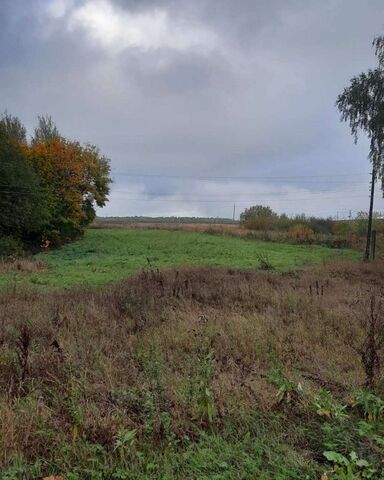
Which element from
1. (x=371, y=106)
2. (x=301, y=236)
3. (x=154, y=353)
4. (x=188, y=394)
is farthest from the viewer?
(x=301, y=236)

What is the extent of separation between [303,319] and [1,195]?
94.4ft

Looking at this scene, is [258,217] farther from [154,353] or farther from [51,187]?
[154,353]

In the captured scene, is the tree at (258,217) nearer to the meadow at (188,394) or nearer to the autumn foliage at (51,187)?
the autumn foliage at (51,187)

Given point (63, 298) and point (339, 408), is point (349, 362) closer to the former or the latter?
Result: point (339, 408)

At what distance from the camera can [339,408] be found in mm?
4141

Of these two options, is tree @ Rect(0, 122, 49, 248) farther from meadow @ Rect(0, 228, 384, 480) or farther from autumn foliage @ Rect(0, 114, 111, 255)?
meadow @ Rect(0, 228, 384, 480)

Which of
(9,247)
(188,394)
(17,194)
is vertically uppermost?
(17,194)

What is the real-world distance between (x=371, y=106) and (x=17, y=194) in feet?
83.6

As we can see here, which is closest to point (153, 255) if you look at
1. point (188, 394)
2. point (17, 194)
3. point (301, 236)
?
point (17, 194)

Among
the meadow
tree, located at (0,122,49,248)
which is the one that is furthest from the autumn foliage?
the meadow

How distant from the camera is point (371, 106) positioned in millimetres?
24297

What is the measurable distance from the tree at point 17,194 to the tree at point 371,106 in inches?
923

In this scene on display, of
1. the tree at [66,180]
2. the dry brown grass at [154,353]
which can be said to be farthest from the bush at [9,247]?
the dry brown grass at [154,353]

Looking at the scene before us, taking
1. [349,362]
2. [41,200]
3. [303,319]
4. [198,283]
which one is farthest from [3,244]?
[349,362]
